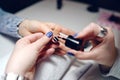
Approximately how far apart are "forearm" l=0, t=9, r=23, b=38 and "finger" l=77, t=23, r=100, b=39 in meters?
0.28

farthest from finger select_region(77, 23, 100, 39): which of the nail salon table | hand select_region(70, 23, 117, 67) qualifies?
the nail salon table

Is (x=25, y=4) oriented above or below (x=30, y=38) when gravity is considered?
below

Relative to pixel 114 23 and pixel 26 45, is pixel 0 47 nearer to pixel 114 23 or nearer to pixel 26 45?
pixel 26 45

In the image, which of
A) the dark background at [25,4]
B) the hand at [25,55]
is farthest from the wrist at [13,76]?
the dark background at [25,4]

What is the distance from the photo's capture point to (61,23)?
2.84ft

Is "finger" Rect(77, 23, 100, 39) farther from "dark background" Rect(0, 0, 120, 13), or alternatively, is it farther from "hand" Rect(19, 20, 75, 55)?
"dark background" Rect(0, 0, 120, 13)

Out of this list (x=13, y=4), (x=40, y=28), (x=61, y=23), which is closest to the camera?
(x=40, y=28)

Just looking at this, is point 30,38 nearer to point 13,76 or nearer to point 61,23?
point 13,76

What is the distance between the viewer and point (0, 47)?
2.18 ft

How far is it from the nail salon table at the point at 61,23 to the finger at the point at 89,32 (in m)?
0.10

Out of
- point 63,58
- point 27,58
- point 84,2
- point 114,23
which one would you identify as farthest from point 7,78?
point 84,2

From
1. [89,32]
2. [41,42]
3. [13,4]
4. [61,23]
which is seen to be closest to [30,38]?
[41,42]

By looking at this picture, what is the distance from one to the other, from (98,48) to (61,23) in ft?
1.32

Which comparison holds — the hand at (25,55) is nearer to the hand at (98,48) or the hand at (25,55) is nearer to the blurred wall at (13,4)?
the hand at (98,48)
